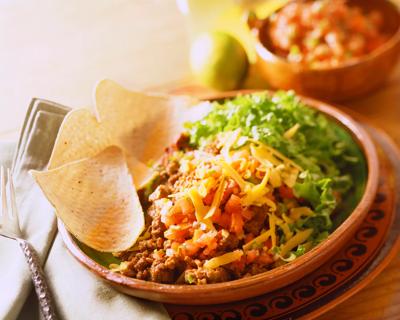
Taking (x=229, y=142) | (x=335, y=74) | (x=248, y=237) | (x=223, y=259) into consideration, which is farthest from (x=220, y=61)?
(x=223, y=259)

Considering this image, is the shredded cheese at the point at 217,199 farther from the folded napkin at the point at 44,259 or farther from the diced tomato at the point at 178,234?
the folded napkin at the point at 44,259

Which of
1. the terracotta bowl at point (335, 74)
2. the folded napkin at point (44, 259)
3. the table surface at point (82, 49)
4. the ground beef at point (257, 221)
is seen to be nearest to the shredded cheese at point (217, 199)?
the ground beef at point (257, 221)

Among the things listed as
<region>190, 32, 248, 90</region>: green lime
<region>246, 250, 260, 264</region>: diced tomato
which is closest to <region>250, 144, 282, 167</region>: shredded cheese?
<region>246, 250, 260, 264</region>: diced tomato

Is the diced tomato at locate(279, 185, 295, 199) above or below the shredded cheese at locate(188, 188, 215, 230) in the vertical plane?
above

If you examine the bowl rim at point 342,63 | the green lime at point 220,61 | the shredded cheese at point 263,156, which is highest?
the bowl rim at point 342,63

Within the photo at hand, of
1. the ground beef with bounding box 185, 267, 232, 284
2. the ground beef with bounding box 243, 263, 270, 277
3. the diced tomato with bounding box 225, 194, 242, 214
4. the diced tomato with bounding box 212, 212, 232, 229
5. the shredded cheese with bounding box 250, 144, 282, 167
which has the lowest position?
the ground beef with bounding box 185, 267, 232, 284

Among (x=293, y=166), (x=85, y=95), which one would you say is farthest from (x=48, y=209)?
(x=85, y=95)

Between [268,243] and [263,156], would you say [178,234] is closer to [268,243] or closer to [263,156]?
[268,243]

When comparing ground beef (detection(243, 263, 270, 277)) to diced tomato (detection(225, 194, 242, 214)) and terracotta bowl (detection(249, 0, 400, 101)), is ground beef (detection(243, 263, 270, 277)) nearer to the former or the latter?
diced tomato (detection(225, 194, 242, 214))
